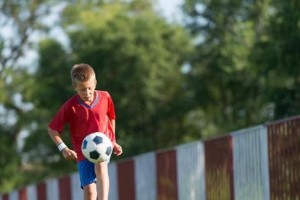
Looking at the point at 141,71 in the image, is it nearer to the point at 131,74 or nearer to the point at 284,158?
the point at 131,74

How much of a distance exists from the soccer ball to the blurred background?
84.4 feet

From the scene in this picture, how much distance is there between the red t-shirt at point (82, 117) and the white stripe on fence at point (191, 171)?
17.4 ft

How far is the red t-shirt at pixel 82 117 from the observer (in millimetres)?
11227

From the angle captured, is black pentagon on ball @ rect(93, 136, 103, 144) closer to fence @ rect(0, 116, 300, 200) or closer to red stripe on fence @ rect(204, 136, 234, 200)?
fence @ rect(0, 116, 300, 200)

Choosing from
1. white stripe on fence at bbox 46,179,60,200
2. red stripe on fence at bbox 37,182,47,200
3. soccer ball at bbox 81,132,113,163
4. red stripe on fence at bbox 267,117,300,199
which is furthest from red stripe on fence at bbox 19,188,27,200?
soccer ball at bbox 81,132,113,163

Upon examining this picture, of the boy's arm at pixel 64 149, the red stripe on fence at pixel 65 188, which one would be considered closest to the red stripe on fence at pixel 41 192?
the red stripe on fence at pixel 65 188

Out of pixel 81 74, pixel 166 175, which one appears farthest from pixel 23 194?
pixel 81 74

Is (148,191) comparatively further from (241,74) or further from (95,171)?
(241,74)

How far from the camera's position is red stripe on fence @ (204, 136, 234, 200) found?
15.2m

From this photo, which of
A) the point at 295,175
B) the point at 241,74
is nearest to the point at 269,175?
the point at 295,175

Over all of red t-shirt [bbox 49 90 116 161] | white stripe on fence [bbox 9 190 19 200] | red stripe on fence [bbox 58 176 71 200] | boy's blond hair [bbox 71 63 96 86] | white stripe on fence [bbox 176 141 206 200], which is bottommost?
red t-shirt [bbox 49 90 116 161]

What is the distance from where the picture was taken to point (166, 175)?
18.3 m

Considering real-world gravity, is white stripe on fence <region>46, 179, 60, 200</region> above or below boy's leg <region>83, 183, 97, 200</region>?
above

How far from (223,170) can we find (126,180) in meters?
5.15
